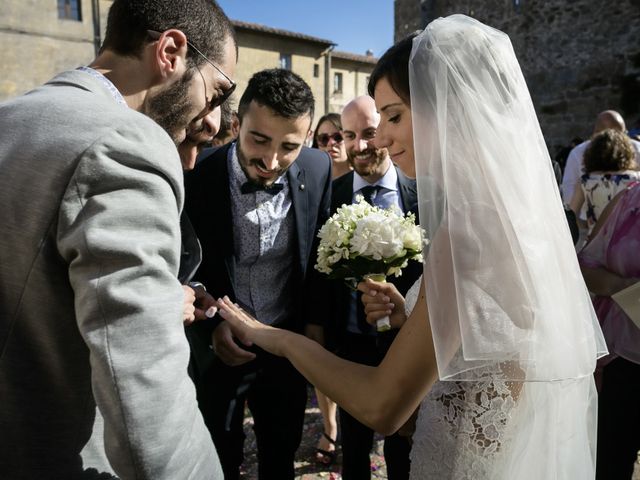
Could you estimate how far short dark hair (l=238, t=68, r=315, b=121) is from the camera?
2.89m

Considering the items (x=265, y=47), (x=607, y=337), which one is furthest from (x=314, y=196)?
(x=265, y=47)

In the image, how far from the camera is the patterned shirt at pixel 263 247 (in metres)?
2.90

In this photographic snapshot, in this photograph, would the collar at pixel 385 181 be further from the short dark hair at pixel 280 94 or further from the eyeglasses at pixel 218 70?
the eyeglasses at pixel 218 70

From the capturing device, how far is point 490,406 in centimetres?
178

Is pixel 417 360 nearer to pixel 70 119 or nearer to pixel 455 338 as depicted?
pixel 455 338

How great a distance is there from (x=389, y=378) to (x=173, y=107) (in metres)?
1.21

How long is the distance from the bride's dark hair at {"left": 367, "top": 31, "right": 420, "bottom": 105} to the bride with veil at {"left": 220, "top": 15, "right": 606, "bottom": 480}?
193 mm

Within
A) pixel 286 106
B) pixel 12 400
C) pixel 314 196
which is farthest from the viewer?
pixel 314 196

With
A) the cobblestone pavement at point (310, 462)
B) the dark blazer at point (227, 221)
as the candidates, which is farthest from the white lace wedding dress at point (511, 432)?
the cobblestone pavement at point (310, 462)

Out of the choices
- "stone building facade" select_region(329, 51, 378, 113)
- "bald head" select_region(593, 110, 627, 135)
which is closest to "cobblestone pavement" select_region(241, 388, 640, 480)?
"bald head" select_region(593, 110, 627, 135)

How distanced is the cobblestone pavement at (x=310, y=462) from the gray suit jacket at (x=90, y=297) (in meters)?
3.00

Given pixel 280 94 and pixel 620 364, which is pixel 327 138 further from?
pixel 620 364

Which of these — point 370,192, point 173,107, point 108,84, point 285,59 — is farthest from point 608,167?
point 285,59

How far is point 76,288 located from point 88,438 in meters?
0.47
